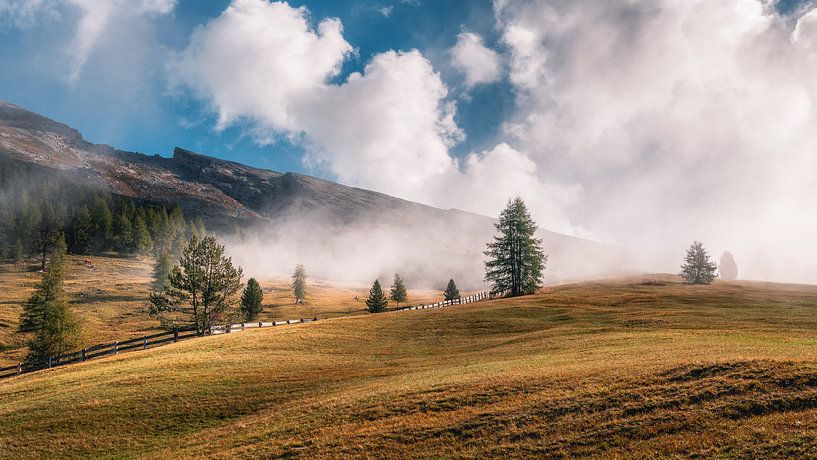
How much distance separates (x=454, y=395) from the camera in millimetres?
19203

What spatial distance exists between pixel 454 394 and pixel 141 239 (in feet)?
582

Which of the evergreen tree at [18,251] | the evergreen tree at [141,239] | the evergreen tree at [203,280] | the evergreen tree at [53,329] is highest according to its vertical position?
the evergreen tree at [141,239]

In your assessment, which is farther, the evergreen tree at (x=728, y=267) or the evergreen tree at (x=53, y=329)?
the evergreen tree at (x=728, y=267)

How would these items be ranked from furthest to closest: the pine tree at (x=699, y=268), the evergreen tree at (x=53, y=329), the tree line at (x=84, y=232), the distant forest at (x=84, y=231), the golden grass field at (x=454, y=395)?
the distant forest at (x=84, y=231) < the tree line at (x=84, y=232) < the pine tree at (x=699, y=268) < the evergreen tree at (x=53, y=329) < the golden grass field at (x=454, y=395)

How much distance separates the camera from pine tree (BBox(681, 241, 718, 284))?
350 feet

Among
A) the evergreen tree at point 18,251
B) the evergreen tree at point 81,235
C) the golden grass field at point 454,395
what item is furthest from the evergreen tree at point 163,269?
the evergreen tree at point 81,235

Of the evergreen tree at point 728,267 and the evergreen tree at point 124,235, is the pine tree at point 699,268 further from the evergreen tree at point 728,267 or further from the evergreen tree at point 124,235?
the evergreen tree at point 124,235

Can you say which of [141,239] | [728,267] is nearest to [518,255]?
[728,267]

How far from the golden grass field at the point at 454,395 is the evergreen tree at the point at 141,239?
14392 centimetres

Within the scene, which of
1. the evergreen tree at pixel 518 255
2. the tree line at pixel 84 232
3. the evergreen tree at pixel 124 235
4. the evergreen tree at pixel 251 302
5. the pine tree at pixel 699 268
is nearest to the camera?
the evergreen tree at pixel 518 255

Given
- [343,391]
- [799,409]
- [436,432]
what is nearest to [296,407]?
[343,391]

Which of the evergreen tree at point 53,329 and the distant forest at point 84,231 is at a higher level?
the distant forest at point 84,231

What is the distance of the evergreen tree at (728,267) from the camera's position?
151 metres

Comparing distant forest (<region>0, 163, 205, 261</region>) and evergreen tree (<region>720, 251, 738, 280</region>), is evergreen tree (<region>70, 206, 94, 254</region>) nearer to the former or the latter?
distant forest (<region>0, 163, 205, 261</region>)
